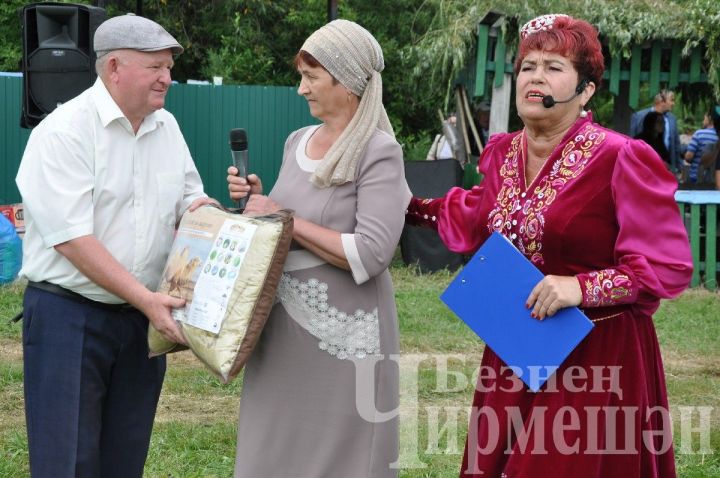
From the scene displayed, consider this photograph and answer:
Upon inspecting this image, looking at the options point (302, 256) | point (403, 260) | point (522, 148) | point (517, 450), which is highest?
point (522, 148)

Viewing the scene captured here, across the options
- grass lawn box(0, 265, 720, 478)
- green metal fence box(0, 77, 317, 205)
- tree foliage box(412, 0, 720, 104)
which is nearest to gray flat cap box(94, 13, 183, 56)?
grass lawn box(0, 265, 720, 478)

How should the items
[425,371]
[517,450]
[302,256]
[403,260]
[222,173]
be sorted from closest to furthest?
[517,450] < [302,256] < [425,371] < [403,260] < [222,173]

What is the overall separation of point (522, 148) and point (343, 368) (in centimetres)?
89

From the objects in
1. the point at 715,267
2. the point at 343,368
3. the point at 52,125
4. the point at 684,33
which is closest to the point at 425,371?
the point at 343,368

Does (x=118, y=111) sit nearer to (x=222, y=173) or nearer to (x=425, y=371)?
(x=425, y=371)

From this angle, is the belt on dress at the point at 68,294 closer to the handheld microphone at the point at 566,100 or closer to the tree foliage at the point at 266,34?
the handheld microphone at the point at 566,100

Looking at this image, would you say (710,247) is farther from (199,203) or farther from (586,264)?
(199,203)

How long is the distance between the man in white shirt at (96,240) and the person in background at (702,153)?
10.0 m

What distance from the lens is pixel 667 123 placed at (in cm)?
1326

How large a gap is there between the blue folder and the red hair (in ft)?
1.83

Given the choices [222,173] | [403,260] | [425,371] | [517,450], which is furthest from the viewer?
[222,173]

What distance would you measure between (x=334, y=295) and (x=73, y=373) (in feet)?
2.86

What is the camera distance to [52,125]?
324cm

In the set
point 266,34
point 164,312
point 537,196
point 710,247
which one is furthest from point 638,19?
point 266,34
